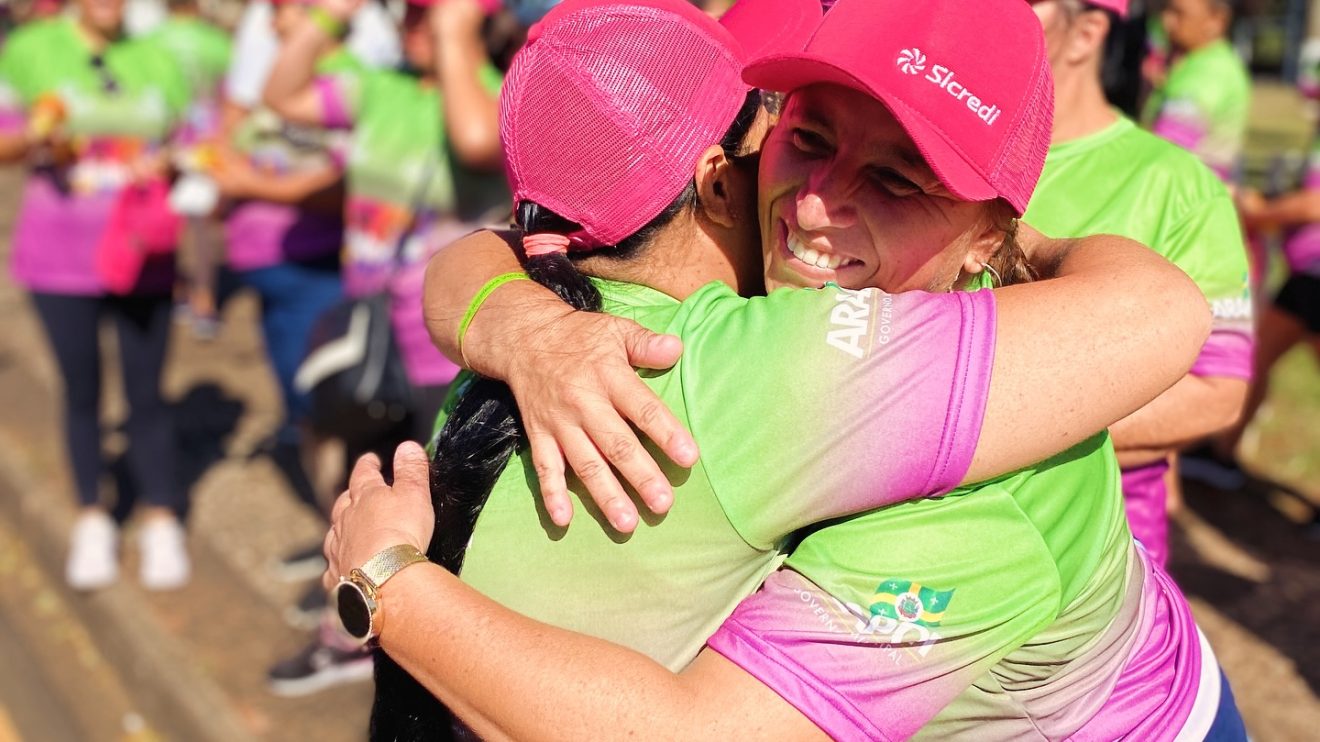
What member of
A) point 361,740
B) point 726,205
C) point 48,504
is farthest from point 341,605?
point 48,504

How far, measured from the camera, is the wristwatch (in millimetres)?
1537

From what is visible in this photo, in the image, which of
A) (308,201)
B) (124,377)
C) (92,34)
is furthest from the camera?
(124,377)

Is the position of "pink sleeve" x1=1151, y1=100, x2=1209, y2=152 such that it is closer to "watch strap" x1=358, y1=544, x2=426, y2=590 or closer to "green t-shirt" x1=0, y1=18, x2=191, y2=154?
"green t-shirt" x1=0, y1=18, x2=191, y2=154

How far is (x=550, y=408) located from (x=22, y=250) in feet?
15.1

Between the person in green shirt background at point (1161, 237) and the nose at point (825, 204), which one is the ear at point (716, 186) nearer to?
the nose at point (825, 204)

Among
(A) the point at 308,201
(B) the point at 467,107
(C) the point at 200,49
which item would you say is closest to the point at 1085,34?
(B) the point at 467,107

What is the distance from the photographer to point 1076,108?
243 cm

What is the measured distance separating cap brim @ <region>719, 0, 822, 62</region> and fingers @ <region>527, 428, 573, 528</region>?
62 centimetres

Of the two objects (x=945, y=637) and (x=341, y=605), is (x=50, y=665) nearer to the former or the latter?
(x=341, y=605)

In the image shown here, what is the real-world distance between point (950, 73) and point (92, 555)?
201 inches

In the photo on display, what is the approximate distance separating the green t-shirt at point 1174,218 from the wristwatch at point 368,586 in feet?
4.25

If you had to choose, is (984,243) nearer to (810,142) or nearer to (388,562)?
(810,142)

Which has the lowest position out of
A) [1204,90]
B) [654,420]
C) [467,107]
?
[1204,90]

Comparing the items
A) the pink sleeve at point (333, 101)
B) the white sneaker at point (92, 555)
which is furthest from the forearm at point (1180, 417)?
the white sneaker at point (92, 555)
